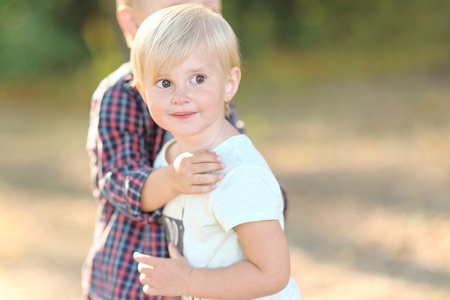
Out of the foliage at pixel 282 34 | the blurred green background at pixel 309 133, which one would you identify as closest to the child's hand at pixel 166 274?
the blurred green background at pixel 309 133

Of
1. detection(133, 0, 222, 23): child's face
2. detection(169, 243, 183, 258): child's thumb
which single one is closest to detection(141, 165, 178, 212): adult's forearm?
detection(169, 243, 183, 258): child's thumb

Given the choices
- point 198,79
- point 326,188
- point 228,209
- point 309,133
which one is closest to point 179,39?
point 198,79

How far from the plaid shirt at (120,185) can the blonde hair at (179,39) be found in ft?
0.98

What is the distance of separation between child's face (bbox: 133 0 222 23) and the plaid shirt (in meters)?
0.18

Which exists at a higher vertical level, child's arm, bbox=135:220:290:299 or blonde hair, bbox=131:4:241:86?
blonde hair, bbox=131:4:241:86

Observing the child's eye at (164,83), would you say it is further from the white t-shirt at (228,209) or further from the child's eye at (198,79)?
the white t-shirt at (228,209)

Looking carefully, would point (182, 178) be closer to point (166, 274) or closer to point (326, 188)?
point (166, 274)

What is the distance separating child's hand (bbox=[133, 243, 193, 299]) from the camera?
1.53 metres

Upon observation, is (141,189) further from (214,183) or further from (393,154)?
(393,154)

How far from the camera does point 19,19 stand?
9297 millimetres

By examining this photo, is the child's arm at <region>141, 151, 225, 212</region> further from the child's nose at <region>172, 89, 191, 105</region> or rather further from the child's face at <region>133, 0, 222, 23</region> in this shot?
the child's face at <region>133, 0, 222, 23</region>

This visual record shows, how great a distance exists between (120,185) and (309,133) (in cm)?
504

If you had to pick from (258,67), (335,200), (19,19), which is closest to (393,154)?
(335,200)

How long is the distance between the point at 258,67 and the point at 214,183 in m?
8.24
